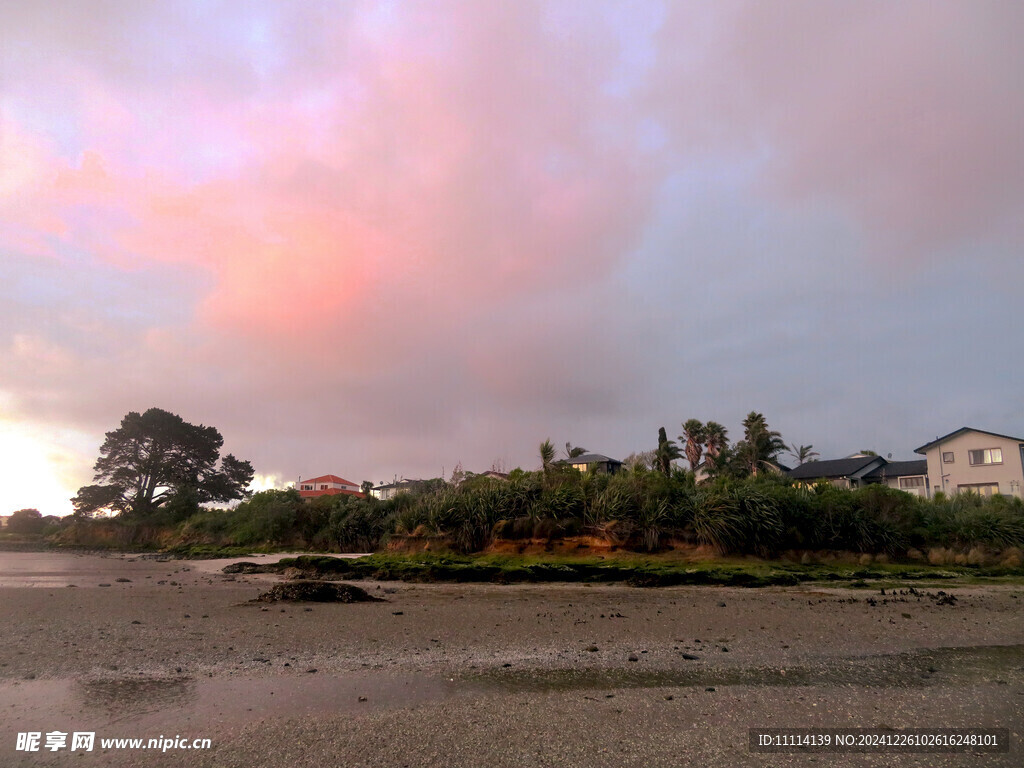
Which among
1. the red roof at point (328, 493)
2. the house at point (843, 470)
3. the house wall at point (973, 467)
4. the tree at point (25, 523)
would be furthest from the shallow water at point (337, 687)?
the tree at point (25, 523)

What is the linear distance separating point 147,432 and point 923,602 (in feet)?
240

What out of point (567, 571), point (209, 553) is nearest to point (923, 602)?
point (567, 571)

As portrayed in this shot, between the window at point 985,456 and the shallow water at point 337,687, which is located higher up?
the window at point 985,456

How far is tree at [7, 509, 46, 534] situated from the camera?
259ft

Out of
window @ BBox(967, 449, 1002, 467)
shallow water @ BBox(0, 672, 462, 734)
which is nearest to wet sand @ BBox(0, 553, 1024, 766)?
shallow water @ BBox(0, 672, 462, 734)

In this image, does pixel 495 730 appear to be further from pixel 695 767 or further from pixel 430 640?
pixel 430 640

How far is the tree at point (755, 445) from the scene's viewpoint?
6912 centimetres

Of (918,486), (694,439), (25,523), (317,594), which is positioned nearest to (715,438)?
(694,439)

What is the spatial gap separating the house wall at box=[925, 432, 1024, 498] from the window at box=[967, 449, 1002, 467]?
210 millimetres

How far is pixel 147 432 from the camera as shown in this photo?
67.4m

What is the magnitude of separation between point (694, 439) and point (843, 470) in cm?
1746

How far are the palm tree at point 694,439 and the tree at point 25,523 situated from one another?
8466cm

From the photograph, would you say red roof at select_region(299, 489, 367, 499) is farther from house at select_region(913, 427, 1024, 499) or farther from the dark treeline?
house at select_region(913, 427, 1024, 499)

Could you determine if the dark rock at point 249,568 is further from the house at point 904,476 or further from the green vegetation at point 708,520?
the house at point 904,476
